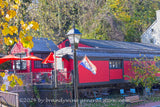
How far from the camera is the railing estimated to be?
11.5 metres

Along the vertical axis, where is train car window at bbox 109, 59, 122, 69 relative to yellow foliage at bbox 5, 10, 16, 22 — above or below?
below

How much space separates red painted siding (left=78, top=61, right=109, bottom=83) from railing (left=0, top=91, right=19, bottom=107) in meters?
5.46

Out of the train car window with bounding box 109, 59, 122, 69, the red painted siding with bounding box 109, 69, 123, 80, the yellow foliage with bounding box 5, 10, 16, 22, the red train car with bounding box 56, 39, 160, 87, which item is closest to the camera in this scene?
the yellow foliage with bounding box 5, 10, 16, 22

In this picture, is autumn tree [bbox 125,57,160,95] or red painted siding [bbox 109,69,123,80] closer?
autumn tree [bbox 125,57,160,95]

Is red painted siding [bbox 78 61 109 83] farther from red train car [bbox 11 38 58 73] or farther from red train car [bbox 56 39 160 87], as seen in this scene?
red train car [bbox 11 38 58 73]

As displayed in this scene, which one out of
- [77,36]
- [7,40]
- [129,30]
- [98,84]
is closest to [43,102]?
[98,84]

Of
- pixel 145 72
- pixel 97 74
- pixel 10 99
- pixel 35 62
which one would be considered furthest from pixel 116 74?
pixel 10 99

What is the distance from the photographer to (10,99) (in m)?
12.1

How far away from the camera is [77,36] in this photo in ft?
28.6

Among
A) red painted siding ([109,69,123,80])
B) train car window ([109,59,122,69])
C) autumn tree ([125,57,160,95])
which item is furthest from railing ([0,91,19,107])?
autumn tree ([125,57,160,95])

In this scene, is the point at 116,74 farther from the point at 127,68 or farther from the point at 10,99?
the point at 10,99

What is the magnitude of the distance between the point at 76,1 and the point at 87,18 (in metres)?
2.84

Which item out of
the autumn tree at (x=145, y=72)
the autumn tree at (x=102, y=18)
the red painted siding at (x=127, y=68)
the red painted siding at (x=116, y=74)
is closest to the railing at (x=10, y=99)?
the red painted siding at (x=116, y=74)

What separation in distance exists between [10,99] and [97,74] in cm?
718
